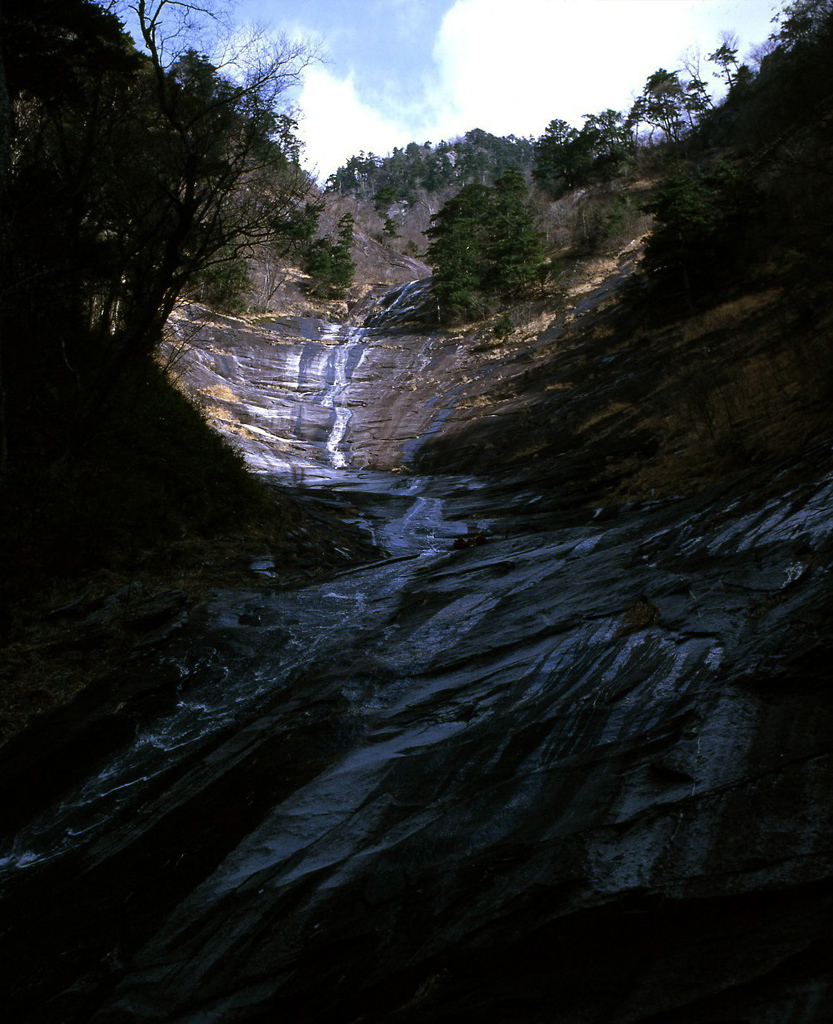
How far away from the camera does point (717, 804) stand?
Answer: 8.27 ft

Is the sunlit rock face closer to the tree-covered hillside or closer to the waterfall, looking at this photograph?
the tree-covered hillside

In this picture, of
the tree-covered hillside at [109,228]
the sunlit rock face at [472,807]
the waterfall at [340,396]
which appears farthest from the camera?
the waterfall at [340,396]

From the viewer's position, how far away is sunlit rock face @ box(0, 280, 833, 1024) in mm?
2145

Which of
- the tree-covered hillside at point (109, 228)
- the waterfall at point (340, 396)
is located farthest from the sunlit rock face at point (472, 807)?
the waterfall at point (340, 396)

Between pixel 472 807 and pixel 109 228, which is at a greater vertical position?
pixel 109 228

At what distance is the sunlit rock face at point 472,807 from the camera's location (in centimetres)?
214

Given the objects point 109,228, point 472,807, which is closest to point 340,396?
point 109,228

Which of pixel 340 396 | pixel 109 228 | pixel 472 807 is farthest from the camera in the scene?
pixel 340 396

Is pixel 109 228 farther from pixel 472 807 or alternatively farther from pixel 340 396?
pixel 340 396

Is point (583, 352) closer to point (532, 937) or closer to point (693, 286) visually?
point (693, 286)

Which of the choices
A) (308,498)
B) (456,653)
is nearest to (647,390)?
(308,498)

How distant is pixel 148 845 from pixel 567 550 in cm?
517

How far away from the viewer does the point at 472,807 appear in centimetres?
304

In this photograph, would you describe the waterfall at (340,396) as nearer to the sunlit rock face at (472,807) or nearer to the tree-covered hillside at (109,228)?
the tree-covered hillside at (109,228)
